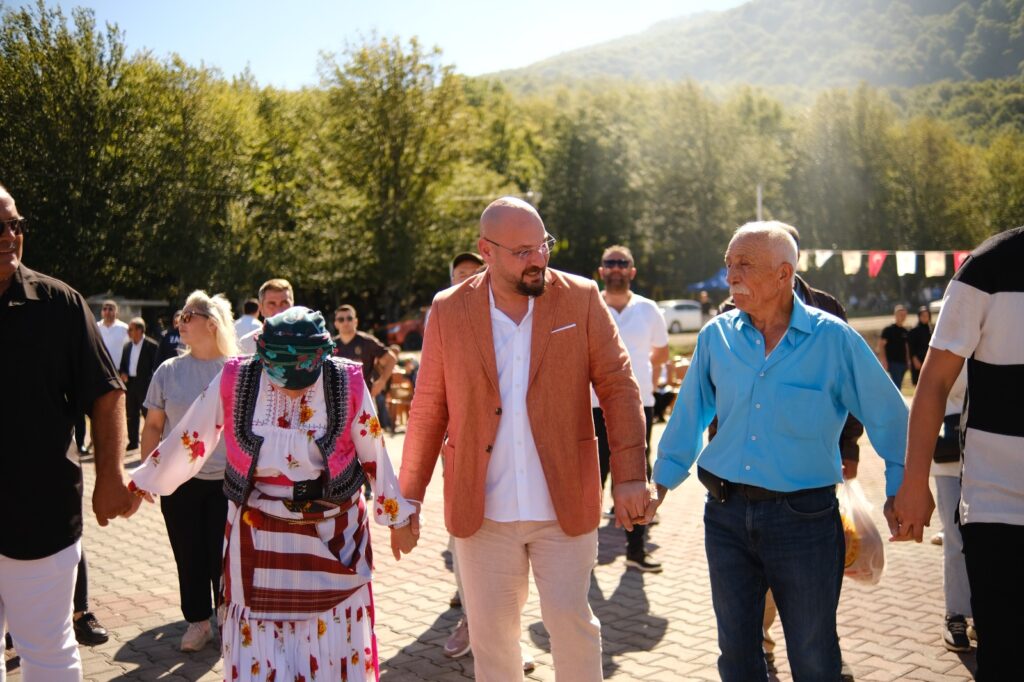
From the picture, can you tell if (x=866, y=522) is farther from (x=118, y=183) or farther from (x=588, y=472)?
(x=118, y=183)

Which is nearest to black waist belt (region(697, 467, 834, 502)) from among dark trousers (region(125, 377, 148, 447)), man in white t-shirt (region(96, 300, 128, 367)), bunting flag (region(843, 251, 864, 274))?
dark trousers (region(125, 377, 148, 447))

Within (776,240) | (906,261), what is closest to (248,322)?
(776,240)

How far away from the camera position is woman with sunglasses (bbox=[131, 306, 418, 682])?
3.87m

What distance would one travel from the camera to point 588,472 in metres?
3.99

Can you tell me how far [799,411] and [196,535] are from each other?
3877 millimetres

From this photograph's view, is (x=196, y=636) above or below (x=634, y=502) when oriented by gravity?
below

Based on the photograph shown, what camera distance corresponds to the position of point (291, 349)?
3932 mm


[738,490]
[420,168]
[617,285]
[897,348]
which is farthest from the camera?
[420,168]

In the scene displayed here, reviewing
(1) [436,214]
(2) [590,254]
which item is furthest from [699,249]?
(1) [436,214]

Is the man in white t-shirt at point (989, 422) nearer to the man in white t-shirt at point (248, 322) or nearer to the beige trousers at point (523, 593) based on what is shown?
the beige trousers at point (523, 593)

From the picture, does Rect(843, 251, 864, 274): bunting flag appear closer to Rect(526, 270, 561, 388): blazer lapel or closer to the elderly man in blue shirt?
the elderly man in blue shirt

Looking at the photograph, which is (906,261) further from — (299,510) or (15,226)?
(15,226)

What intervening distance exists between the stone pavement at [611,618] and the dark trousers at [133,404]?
6199mm

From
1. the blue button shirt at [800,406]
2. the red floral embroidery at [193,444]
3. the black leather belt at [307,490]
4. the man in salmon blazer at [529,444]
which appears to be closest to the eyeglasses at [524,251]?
the man in salmon blazer at [529,444]
